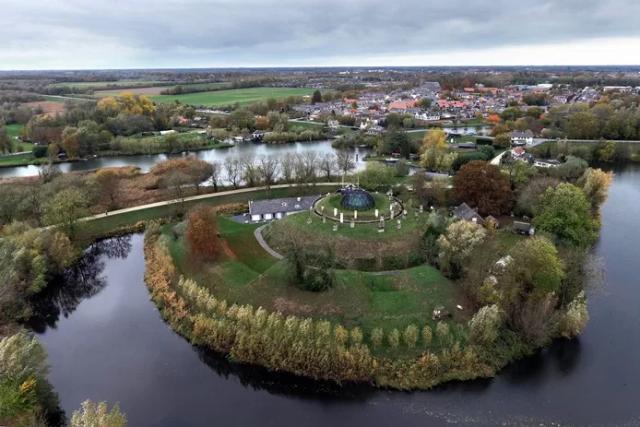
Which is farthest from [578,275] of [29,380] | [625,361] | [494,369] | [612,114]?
[612,114]

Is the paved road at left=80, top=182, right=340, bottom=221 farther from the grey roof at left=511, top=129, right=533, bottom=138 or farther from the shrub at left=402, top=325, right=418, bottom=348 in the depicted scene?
the grey roof at left=511, top=129, right=533, bottom=138

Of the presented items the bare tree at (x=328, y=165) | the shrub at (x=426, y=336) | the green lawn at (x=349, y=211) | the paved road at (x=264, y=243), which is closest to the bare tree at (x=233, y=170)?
the bare tree at (x=328, y=165)

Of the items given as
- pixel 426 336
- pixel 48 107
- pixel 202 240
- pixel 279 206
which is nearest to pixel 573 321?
pixel 426 336

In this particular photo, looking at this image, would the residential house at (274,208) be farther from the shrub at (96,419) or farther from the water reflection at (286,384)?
the shrub at (96,419)

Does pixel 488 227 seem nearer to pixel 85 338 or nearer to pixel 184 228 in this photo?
pixel 184 228

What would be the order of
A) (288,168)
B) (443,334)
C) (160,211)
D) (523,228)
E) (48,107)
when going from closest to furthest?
(443,334) → (523,228) → (160,211) → (288,168) → (48,107)

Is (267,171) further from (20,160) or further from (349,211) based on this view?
(20,160)
